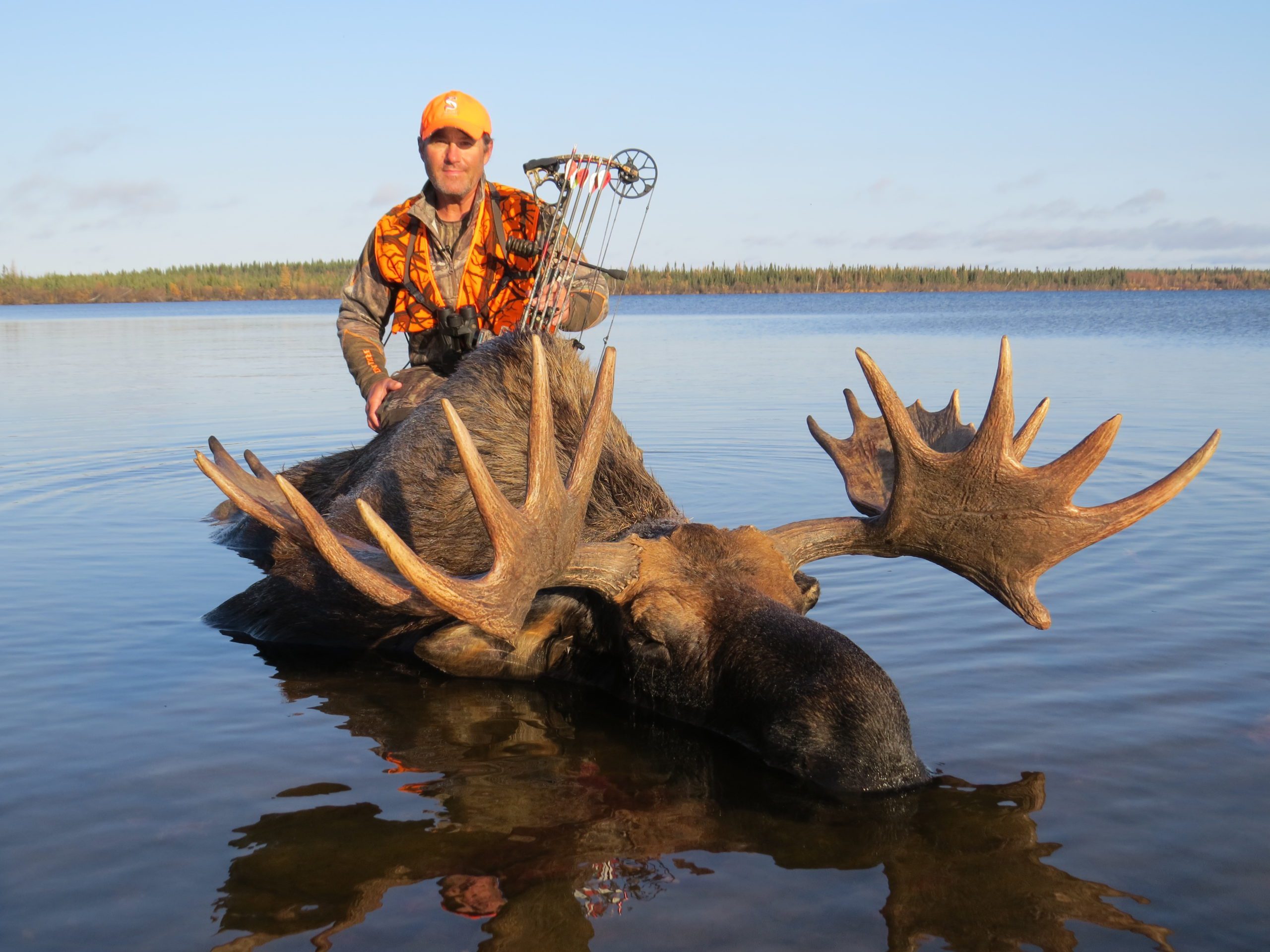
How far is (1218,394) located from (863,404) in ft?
14.5

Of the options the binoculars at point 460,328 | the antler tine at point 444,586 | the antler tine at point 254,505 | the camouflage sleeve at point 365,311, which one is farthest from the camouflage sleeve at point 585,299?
the antler tine at point 444,586

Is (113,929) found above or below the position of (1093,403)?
below

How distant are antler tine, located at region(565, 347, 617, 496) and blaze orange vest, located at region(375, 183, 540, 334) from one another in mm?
3664

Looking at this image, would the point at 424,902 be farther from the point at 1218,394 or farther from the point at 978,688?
the point at 1218,394

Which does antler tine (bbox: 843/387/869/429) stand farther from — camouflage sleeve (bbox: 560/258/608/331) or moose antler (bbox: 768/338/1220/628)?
camouflage sleeve (bbox: 560/258/608/331)

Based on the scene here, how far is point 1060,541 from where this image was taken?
15.8 feet

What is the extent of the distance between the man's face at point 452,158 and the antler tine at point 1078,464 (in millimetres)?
4380

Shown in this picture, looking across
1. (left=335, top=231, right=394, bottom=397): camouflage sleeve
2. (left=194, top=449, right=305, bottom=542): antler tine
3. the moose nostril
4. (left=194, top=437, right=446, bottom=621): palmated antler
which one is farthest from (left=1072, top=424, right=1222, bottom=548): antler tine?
(left=335, top=231, right=394, bottom=397): camouflage sleeve

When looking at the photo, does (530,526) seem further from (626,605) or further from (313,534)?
(313,534)

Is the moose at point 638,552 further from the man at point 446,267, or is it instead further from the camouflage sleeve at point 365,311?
the camouflage sleeve at point 365,311

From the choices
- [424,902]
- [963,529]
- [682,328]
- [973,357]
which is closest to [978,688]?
[963,529]

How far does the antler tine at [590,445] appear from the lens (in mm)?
4301

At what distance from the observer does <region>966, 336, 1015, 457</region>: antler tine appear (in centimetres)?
470

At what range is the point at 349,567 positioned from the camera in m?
4.32
